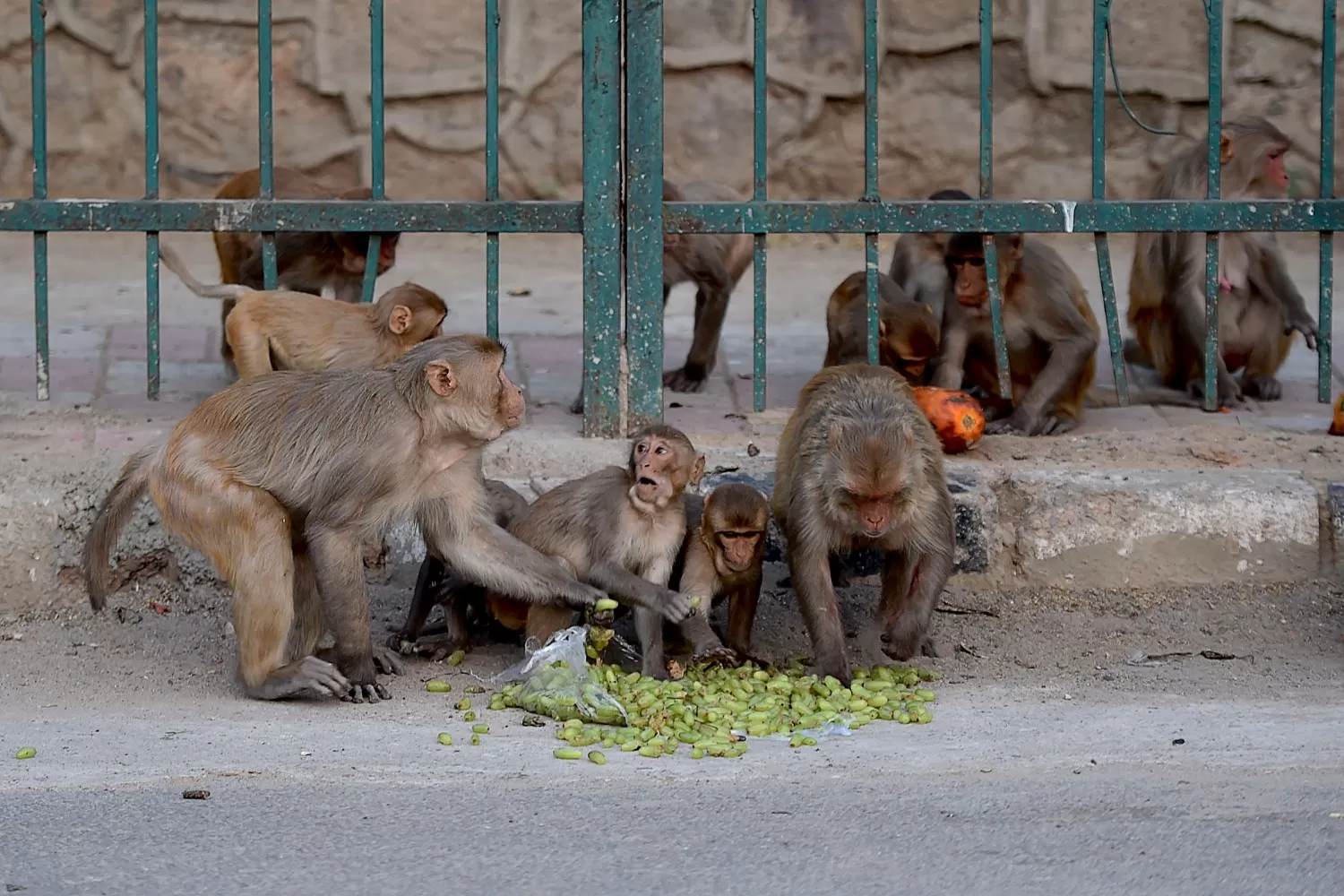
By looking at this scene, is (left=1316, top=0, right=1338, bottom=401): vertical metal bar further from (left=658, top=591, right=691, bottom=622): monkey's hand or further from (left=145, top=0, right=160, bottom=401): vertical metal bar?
(left=145, top=0, right=160, bottom=401): vertical metal bar

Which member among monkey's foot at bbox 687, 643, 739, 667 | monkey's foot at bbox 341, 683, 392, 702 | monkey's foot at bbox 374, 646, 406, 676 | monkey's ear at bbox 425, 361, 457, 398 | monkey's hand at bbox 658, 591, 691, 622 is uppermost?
monkey's ear at bbox 425, 361, 457, 398

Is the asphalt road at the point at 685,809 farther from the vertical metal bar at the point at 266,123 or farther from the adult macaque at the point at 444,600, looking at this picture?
the vertical metal bar at the point at 266,123

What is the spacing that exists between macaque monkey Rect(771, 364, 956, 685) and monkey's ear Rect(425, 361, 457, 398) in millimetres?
1002

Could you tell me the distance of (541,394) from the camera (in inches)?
273

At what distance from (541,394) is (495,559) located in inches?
71.9

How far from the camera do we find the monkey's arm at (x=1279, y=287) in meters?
7.11

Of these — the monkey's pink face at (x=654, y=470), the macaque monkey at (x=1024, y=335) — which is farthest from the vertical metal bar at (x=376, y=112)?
the macaque monkey at (x=1024, y=335)

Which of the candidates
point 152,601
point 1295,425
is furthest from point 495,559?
point 1295,425

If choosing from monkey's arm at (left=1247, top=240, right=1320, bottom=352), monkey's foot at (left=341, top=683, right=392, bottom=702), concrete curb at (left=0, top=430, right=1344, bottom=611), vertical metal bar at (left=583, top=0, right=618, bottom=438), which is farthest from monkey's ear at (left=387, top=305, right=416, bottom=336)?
monkey's arm at (left=1247, top=240, right=1320, bottom=352)

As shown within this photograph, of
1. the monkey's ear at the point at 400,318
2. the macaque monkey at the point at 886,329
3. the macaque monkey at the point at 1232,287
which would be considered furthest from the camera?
the macaque monkey at the point at 1232,287

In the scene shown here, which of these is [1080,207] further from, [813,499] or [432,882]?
[432,882]

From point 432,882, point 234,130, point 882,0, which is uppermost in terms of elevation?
point 882,0

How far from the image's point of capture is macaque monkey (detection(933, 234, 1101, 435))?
6.64 metres

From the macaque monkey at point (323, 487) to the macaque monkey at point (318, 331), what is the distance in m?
1.01
